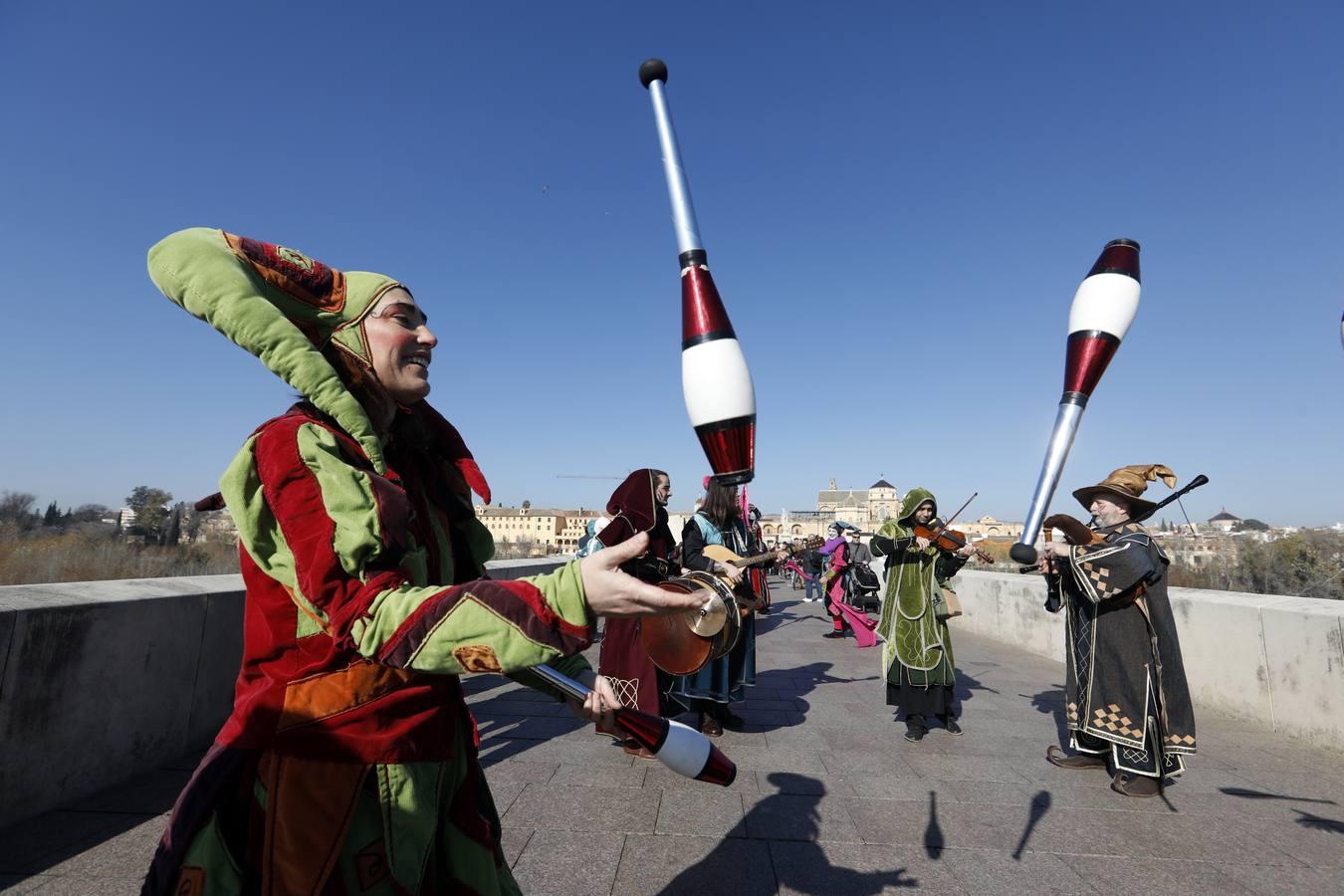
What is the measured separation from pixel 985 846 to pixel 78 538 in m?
19.1

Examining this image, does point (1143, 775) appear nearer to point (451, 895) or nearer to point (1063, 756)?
point (1063, 756)

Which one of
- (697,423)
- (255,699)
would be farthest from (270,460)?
(697,423)

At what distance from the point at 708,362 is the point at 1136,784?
497cm

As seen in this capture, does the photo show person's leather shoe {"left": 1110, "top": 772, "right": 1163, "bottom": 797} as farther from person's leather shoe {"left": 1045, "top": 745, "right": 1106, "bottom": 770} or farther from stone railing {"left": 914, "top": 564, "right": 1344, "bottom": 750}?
stone railing {"left": 914, "top": 564, "right": 1344, "bottom": 750}

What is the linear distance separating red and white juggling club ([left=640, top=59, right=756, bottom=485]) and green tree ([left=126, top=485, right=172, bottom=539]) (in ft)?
80.2

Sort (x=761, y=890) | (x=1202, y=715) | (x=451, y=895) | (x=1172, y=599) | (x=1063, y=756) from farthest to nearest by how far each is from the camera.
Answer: (x=1172, y=599)
(x=1202, y=715)
(x=1063, y=756)
(x=761, y=890)
(x=451, y=895)

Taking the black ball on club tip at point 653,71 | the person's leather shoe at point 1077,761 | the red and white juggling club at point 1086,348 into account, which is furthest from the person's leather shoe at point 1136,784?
the black ball on club tip at point 653,71

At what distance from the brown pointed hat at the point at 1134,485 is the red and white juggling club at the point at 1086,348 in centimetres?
267

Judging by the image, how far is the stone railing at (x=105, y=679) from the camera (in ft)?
10.9

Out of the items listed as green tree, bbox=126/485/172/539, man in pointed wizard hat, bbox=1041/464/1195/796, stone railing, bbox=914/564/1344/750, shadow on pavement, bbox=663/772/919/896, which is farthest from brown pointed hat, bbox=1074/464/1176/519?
green tree, bbox=126/485/172/539

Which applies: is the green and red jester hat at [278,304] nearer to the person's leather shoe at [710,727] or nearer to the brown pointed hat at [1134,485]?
the person's leather shoe at [710,727]

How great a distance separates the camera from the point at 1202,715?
641cm

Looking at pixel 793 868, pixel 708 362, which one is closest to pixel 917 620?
pixel 793 868

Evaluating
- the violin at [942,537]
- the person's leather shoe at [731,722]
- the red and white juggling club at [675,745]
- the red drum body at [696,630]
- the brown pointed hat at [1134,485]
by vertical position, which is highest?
the brown pointed hat at [1134,485]
